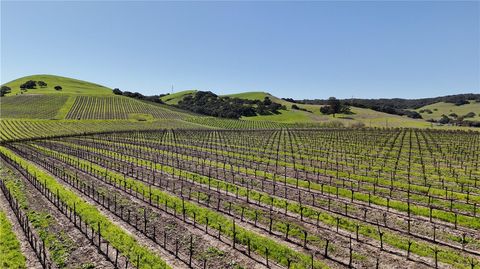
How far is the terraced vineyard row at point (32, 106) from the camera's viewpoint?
A: 113 m

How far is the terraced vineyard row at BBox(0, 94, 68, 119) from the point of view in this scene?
113062 millimetres

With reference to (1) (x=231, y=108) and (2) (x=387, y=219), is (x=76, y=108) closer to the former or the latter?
(1) (x=231, y=108)

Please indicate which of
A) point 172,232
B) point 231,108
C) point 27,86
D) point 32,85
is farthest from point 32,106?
point 172,232

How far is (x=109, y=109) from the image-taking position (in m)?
133

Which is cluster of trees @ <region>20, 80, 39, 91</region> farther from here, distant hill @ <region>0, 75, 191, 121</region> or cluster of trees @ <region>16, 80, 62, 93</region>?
distant hill @ <region>0, 75, 191, 121</region>

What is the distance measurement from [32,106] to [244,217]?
420 ft

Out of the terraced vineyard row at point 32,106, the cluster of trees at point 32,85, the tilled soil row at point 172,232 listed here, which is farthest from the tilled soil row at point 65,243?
the cluster of trees at point 32,85

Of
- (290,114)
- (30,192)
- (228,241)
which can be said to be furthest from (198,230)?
(290,114)

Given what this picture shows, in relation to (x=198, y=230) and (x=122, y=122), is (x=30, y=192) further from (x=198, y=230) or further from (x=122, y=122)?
(x=122, y=122)

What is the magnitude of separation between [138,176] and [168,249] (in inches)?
712

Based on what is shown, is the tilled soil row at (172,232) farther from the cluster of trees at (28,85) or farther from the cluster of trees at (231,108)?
the cluster of trees at (28,85)

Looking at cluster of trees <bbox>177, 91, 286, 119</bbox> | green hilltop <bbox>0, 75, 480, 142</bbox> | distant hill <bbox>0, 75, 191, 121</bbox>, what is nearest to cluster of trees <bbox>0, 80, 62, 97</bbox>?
green hilltop <bbox>0, 75, 480, 142</bbox>

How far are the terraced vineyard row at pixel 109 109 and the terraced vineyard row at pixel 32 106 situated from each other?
5.66 m

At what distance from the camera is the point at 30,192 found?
27922 mm
